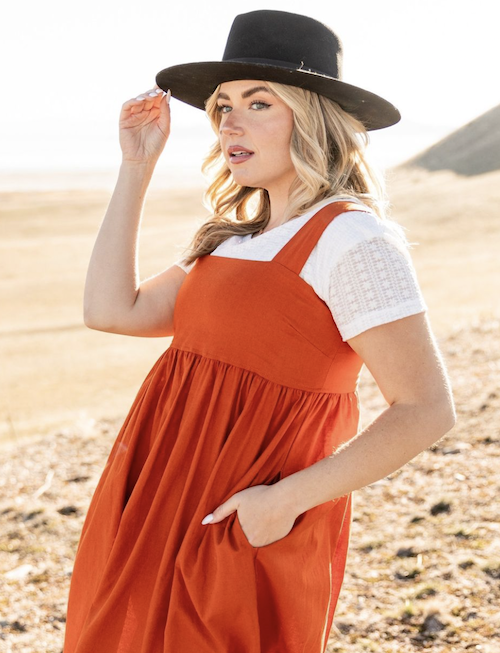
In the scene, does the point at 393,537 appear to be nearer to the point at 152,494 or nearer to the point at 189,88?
the point at 152,494

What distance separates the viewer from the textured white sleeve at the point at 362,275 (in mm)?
1721

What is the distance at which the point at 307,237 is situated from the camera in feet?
6.05

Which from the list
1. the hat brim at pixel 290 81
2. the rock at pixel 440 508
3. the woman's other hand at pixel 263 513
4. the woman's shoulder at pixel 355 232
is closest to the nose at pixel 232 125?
the hat brim at pixel 290 81

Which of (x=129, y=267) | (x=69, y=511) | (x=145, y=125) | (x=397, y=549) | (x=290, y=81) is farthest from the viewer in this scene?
(x=69, y=511)

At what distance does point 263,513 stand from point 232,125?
40.4 inches

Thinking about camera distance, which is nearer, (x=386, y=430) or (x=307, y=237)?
(x=386, y=430)

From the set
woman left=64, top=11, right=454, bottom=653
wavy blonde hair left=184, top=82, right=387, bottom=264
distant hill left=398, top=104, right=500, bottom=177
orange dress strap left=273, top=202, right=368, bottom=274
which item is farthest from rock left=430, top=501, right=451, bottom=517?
distant hill left=398, top=104, right=500, bottom=177

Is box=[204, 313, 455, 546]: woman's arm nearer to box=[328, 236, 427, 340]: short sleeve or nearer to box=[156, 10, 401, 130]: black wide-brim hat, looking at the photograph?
box=[328, 236, 427, 340]: short sleeve

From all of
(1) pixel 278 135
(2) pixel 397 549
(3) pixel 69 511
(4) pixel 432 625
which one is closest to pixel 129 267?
(1) pixel 278 135

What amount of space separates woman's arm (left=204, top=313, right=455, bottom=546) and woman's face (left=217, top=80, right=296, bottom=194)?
594 mm

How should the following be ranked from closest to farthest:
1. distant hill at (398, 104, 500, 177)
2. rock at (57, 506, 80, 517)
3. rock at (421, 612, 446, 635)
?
rock at (421, 612, 446, 635) → rock at (57, 506, 80, 517) → distant hill at (398, 104, 500, 177)

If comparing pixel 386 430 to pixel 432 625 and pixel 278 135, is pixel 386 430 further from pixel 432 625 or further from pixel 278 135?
pixel 432 625

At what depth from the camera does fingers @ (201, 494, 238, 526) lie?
1.79 meters

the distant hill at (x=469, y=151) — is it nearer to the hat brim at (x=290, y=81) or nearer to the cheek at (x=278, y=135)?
the hat brim at (x=290, y=81)
